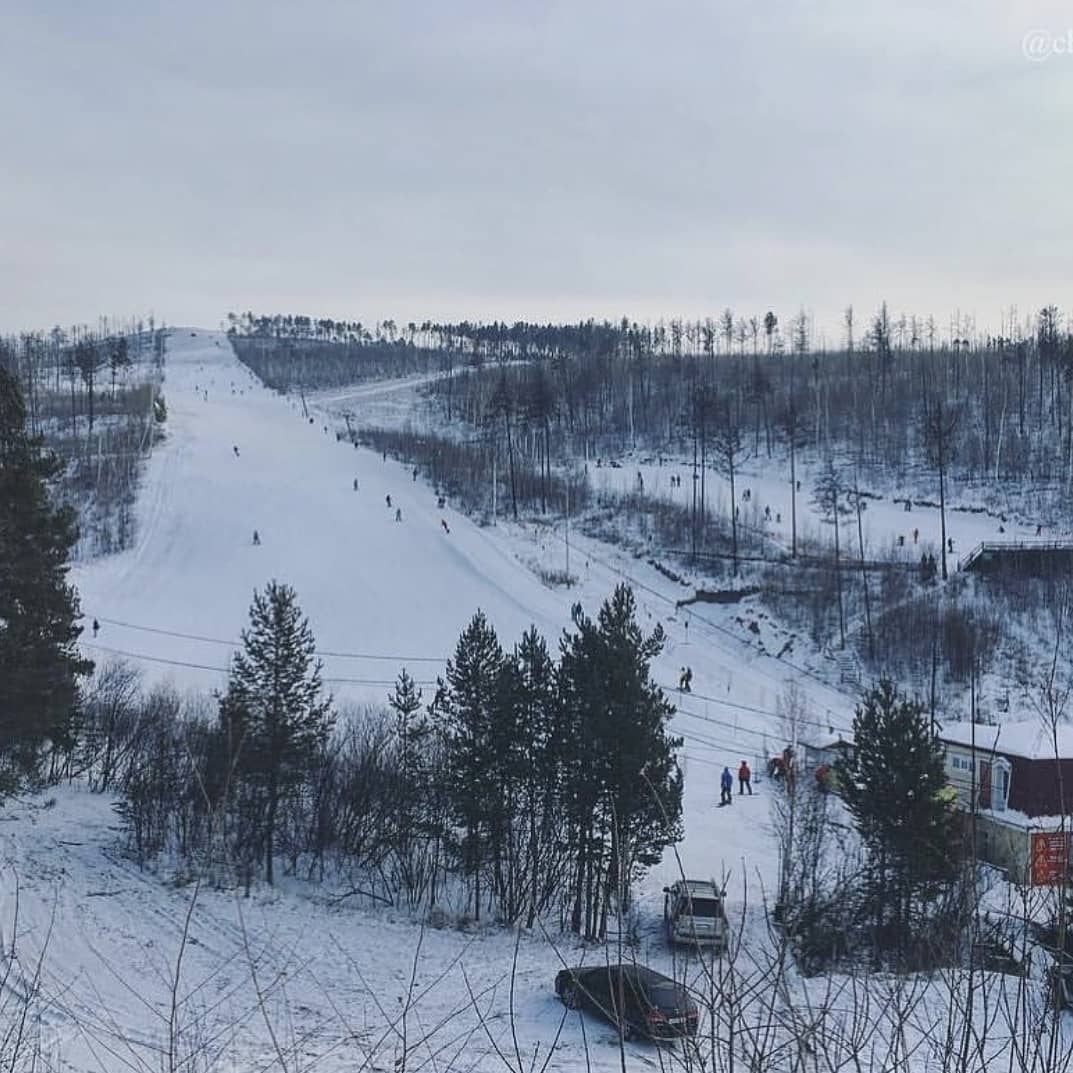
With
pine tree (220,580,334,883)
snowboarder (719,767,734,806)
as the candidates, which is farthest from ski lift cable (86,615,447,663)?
pine tree (220,580,334,883)

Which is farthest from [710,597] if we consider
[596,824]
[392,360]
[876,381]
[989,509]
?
[392,360]

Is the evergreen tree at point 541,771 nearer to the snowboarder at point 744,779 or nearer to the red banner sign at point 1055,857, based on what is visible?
Result: the snowboarder at point 744,779

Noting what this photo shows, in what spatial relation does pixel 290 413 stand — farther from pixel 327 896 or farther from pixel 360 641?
pixel 327 896

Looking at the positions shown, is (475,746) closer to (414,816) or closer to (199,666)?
(414,816)

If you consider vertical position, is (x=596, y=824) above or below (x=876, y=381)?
below

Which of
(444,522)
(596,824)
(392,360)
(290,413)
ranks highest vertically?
(392,360)

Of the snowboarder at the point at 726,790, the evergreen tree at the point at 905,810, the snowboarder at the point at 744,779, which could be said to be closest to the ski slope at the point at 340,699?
the snowboarder at the point at 726,790
